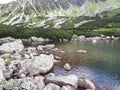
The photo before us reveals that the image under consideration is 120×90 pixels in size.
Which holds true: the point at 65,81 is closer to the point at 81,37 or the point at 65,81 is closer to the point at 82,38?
the point at 82,38

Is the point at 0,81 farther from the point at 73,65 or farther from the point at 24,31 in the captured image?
the point at 24,31

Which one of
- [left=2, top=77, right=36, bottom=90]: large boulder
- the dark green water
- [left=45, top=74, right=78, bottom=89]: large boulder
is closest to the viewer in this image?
[left=2, top=77, right=36, bottom=90]: large boulder

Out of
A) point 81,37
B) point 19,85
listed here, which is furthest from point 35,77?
point 81,37

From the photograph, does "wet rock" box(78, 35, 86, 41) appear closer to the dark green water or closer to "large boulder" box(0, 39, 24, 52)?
"large boulder" box(0, 39, 24, 52)

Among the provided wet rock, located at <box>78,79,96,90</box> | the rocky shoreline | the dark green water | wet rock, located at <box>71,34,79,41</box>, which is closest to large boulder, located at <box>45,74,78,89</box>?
the rocky shoreline

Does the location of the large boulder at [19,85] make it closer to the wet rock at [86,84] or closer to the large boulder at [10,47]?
the wet rock at [86,84]

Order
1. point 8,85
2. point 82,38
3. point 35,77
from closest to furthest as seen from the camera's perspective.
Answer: point 8,85
point 35,77
point 82,38

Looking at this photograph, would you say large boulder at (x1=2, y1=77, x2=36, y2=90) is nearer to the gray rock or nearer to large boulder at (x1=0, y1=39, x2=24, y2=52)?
large boulder at (x1=0, y1=39, x2=24, y2=52)

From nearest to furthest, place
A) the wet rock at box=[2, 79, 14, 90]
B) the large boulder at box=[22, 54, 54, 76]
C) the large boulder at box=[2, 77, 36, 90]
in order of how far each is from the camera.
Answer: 1. the large boulder at box=[2, 77, 36, 90]
2. the wet rock at box=[2, 79, 14, 90]
3. the large boulder at box=[22, 54, 54, 76]

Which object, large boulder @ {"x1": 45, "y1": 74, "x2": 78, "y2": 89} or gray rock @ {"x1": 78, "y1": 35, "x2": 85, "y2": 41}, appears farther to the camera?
gray rock @ {"x1": 78, "y1": 35, "x2": 85, "y2": 41}

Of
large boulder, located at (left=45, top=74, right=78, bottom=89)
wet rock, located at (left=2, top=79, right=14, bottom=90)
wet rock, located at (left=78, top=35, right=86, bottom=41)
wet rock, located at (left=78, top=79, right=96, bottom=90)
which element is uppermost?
wet rock, located at (left=2, top=79, right=14, bottom=90)

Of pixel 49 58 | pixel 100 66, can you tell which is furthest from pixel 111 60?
pixel 49 58

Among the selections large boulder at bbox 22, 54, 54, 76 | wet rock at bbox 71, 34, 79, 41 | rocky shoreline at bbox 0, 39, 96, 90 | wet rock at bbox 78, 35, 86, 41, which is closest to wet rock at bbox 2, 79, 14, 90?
rocky shoreline at bbox 0, 39, 96, 90

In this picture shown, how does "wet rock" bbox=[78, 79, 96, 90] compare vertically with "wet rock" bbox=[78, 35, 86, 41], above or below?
above
